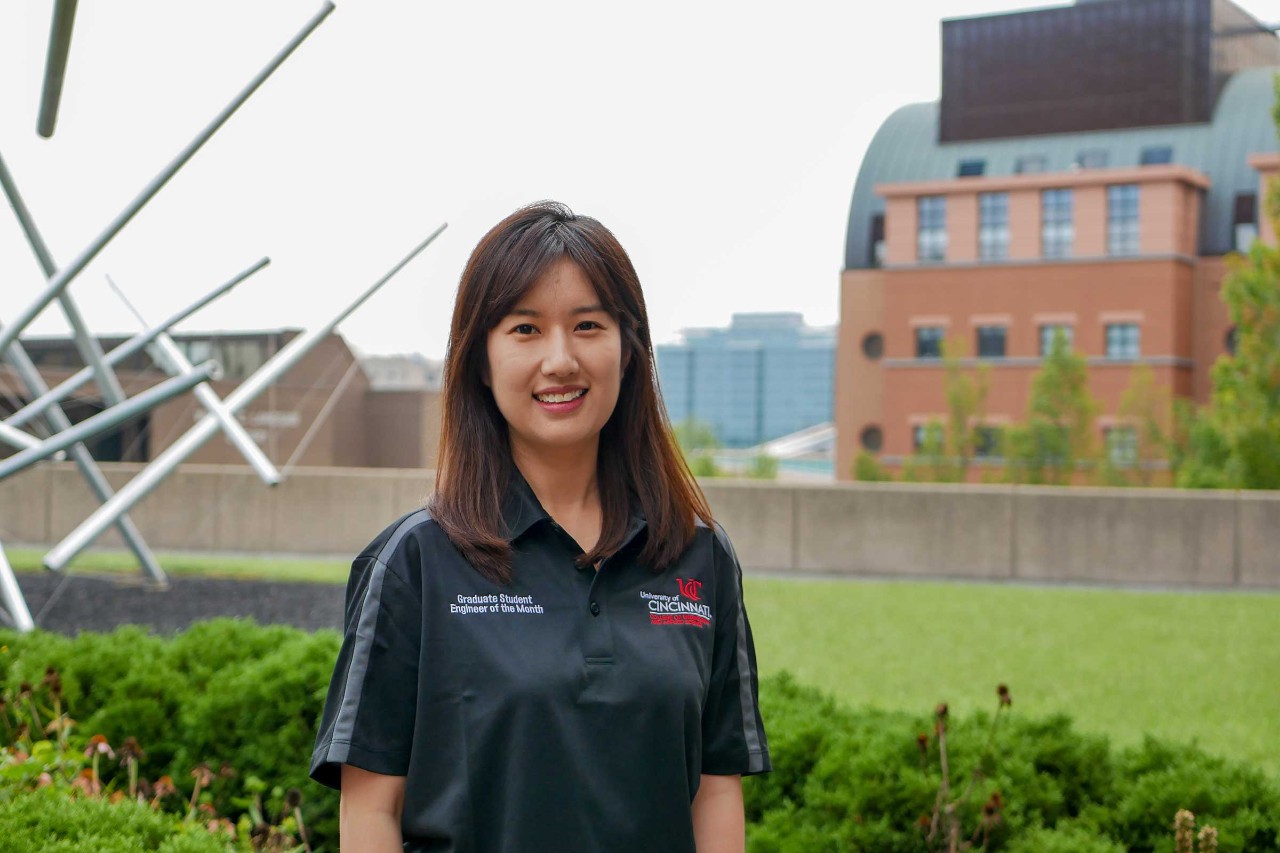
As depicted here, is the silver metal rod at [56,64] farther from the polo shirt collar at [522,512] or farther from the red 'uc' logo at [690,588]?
the red 'uc' logo at [690,588]

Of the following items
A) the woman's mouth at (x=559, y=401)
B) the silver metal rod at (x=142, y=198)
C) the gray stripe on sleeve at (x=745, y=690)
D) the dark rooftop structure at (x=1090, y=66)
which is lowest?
the gray stripe on sleeve at (x=745, y=690)

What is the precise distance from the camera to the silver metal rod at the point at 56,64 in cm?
611

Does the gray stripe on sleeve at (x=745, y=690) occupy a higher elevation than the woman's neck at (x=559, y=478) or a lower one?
lower

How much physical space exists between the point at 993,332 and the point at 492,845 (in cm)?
6160

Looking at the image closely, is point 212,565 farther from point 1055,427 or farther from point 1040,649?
point 1055,427

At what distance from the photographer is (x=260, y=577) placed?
1472 centimetres

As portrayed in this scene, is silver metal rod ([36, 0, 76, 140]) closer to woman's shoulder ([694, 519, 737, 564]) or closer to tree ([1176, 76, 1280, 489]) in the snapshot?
woman's shoulder ([694, 519, 737, 564])

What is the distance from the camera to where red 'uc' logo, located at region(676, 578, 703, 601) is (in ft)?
7.88

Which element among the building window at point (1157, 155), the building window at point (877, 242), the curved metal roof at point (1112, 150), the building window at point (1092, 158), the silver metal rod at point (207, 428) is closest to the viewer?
the silver metal rod at point (207, 428)

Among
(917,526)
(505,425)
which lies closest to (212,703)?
(505,425)

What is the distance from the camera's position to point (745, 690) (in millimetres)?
2531

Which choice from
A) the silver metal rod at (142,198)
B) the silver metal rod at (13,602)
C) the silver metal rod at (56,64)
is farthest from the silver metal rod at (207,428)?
the silver metal rod at (56,64)

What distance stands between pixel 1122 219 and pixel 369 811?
207ft

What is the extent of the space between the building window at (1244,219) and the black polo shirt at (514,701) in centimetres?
6388
